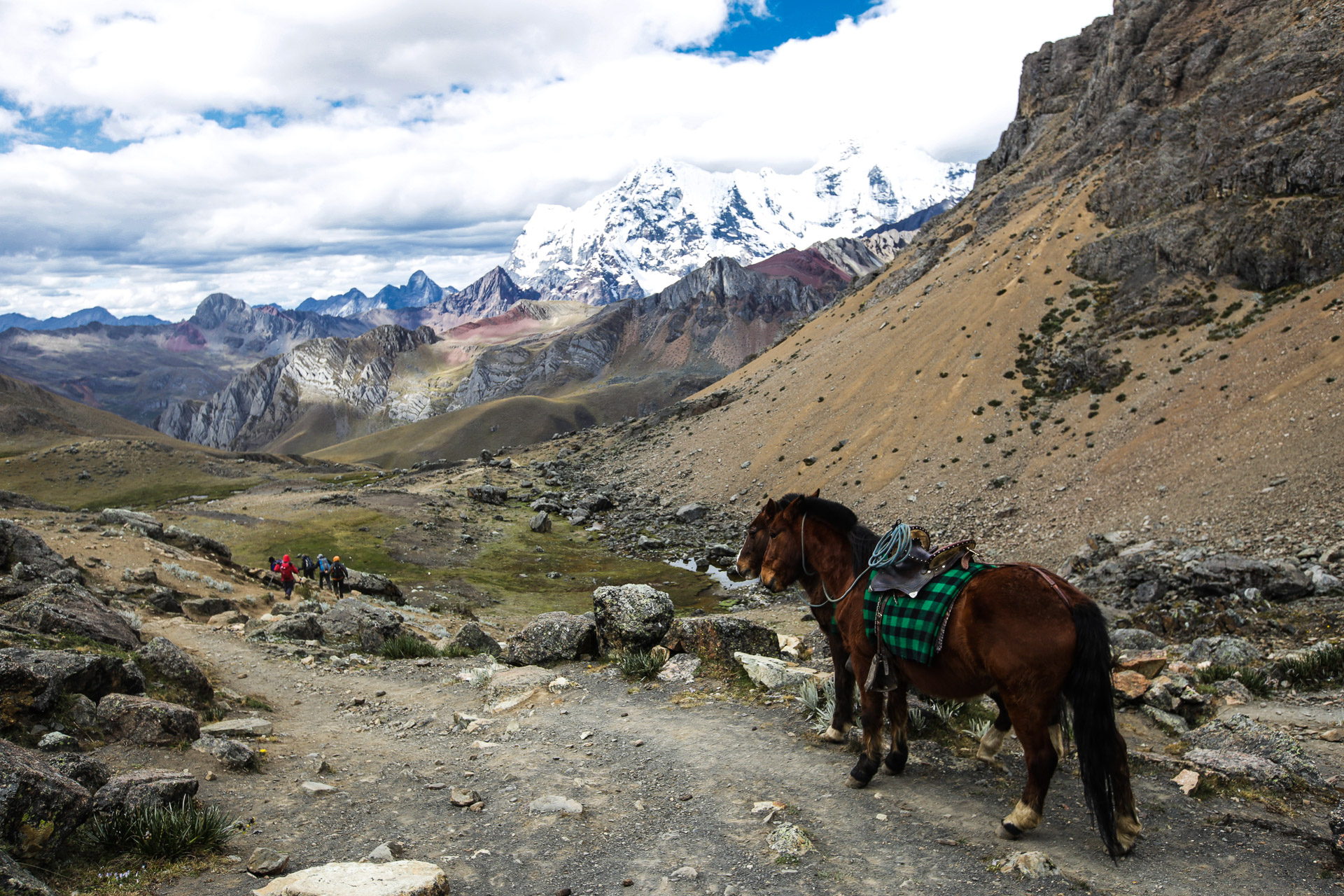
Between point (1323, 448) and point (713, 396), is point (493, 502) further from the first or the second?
point (1323, 448)

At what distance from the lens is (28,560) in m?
21.1

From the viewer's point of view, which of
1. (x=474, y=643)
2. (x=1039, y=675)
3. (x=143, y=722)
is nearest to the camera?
(x=1039, y=675)

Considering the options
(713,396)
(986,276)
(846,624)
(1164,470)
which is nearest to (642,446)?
(713,396)

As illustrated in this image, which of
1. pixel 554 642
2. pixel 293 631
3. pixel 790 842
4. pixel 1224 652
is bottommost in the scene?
pixel 293 631

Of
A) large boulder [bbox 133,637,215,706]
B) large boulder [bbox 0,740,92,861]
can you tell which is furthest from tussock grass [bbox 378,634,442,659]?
large boulder [bbox 0,740,92,861]

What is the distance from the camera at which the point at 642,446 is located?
291 feet

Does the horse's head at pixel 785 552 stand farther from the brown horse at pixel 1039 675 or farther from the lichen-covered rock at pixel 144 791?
the lichen-covered rock at pixel 144 791

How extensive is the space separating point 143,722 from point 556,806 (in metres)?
5.99

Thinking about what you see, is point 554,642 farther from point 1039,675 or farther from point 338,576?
point 338,576

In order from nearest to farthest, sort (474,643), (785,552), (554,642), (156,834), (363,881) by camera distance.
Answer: (363,881)
(156,834)
(785,552)
(554,642)
(474,643)

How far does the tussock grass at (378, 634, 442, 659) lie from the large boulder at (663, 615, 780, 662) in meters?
8.33

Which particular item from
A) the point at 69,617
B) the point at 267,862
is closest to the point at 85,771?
the point at 267,862

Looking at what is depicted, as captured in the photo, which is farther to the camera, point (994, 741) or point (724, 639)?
point (724, 639)

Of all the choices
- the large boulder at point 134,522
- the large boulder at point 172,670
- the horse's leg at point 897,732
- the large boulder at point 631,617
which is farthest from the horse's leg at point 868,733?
the large boulder at point 134,522
